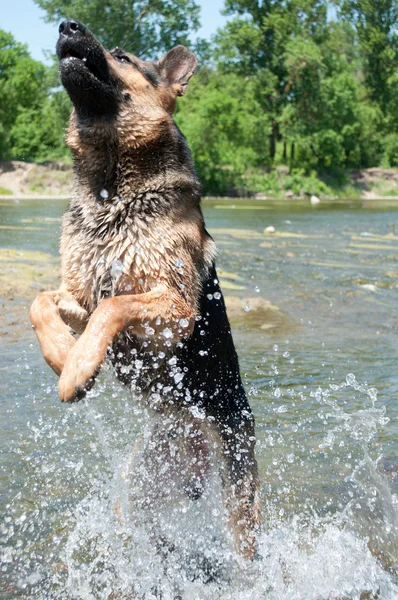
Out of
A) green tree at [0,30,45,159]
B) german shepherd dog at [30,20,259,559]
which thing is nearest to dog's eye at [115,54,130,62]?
german shepherd dog at [30,20,259,559]

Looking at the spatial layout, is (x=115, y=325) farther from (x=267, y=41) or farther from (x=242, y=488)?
(x=267, y=41)

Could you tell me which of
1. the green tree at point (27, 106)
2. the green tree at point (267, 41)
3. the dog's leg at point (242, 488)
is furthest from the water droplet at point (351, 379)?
the green tree at point (267, 41)

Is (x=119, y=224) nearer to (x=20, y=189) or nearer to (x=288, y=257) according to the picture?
(x=288, y=257)

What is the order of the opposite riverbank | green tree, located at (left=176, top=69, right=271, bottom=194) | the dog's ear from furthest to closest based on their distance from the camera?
green tree, located at (left=176, top=69, right=271, bottom=194) → the opposite riverbank → the dog's ear

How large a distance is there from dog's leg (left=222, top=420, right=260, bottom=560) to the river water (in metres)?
0.11

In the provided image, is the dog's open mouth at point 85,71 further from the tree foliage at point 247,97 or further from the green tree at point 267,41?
the green tree at point 267,41

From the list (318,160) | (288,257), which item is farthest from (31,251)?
(318,160)

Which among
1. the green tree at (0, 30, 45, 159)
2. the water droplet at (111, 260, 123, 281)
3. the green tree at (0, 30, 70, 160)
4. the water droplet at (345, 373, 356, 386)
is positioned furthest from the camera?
the green tree at (0, 30, 45, 159)

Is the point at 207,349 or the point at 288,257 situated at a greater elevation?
the point at 207,349

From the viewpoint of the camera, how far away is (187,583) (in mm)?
4160

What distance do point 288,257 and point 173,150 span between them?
39.3 ft

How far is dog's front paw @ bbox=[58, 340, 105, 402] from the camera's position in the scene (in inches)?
146

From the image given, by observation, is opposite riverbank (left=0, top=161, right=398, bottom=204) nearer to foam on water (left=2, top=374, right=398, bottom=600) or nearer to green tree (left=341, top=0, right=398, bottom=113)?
green tree (left=341, top=0, right=398, bottom=113)

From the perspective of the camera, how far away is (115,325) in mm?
4016
